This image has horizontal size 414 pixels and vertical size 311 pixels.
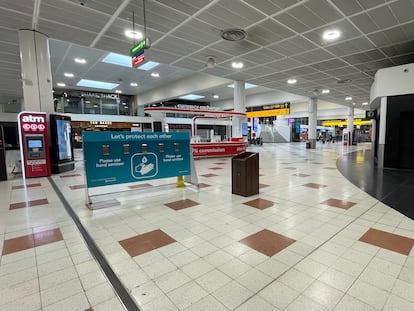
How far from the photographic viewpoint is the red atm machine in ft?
18.5

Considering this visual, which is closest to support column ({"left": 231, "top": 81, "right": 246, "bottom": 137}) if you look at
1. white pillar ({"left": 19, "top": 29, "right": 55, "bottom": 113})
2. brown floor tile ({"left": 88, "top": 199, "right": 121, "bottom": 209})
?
white pillar ({"left": 19, "top": 29, "right": 55, "bottom": 113})

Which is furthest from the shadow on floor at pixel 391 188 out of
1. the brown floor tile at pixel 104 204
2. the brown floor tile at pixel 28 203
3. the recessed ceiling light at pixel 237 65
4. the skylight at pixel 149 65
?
the skylight at pixel 149 65

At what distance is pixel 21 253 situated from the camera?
6.88ft

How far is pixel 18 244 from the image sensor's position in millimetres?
2279

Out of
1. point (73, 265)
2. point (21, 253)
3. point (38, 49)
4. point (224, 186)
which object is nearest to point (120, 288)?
point (73, 265)

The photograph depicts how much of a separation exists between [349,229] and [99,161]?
3.56 m

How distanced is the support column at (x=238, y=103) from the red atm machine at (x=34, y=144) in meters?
7.39

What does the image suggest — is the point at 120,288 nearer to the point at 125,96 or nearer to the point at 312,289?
the point at 312,289

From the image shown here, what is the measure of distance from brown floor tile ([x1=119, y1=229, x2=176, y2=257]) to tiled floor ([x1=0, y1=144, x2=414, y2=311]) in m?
0.01

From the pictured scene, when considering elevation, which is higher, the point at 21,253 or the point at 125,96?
the point at 125,96

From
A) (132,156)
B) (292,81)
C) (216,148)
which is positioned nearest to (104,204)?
(132,156)

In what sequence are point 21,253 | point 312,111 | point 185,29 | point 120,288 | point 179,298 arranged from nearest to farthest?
1. point 179,298
2. point 120,288
3. point 21,253
4. point 185,29
5. point 312,111

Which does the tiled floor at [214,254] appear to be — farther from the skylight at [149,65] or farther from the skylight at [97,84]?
the skylight at [97,84]

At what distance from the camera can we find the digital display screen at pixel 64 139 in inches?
251
